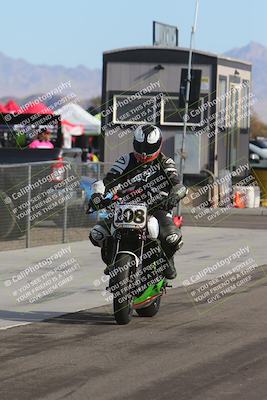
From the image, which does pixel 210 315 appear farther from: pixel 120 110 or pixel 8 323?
pixel 120 110

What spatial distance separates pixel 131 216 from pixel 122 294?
698 mm

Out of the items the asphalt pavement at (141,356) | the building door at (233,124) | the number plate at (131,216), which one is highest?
the number plate at (131,216)

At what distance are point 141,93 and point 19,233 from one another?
12209 mm

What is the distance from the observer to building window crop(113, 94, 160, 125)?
2866 centimetres

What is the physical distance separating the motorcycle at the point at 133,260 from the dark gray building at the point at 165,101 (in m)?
18.6

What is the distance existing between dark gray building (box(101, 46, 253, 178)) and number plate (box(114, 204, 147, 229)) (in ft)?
62.2

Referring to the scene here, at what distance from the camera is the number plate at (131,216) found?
934 centimetres

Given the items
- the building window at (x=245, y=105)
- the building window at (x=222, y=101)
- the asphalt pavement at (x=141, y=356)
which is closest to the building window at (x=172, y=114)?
the building window at (x=222, y=101)

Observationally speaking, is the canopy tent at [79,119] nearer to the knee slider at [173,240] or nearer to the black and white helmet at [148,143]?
the black and white helmet at [148,143]

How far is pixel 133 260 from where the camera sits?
30.8 feet

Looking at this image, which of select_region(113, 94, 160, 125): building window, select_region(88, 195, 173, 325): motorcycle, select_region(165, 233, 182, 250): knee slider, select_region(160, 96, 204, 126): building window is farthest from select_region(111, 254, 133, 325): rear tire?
select_region(113, 94, 160, 125): building window

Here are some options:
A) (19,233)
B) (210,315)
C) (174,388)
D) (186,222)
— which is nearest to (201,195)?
(186,222)

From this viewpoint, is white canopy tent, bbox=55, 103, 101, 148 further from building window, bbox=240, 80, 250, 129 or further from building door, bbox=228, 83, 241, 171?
building door, bbox=228, 83, 241, 171

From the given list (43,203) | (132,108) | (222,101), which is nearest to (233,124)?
(222,101)
